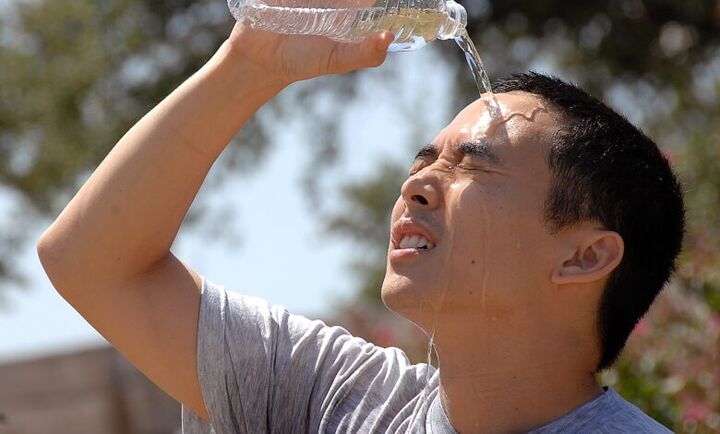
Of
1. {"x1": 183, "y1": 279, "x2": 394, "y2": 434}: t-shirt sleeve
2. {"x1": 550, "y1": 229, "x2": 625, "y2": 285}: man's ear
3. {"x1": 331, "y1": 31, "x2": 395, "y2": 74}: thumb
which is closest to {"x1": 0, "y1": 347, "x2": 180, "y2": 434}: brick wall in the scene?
{"x1": 183, "y1": 279, "x2": 394, "y2": 434}: t-shirt sleeve

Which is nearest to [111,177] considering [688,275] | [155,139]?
[155,139]

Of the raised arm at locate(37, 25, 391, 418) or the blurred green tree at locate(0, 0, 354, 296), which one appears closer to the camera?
the raised arm at locate(37, 25, 391, 418)

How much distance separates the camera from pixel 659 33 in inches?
374

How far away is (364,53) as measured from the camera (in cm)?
275

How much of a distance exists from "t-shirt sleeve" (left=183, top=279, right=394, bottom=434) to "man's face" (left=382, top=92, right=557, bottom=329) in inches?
11.2

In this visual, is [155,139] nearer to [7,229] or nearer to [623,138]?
[623,138]

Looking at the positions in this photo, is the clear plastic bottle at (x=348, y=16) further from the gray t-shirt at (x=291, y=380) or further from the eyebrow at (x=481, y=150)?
the gray t-shirt at (x=291, y=380)

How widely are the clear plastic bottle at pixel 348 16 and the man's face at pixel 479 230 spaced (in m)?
0.31

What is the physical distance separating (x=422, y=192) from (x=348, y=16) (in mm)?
459

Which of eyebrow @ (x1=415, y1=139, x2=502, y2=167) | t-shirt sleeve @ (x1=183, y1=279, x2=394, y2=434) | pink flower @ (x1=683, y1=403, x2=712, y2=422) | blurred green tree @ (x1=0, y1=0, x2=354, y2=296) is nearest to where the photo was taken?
eyebrow @ (x1=415, y1=139, x2=502, y2=167)

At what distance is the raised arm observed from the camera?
278cm

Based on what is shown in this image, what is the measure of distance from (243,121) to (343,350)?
54 cm

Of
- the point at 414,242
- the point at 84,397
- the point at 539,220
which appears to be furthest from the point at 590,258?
the point at 84,397

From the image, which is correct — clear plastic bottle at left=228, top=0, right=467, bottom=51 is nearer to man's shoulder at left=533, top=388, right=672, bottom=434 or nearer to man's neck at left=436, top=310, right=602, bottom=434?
man's neck at left=436, top=310, right=602, bottom=434
